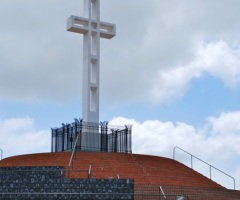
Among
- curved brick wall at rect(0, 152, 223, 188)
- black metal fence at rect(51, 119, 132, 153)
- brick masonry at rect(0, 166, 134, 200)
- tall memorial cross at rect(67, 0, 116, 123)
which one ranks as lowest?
brick masonry at rect(0, 166, 134, 200)

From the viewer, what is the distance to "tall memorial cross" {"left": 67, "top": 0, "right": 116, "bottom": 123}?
25078 mm

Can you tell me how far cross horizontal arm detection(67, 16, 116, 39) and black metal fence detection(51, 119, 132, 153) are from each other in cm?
452

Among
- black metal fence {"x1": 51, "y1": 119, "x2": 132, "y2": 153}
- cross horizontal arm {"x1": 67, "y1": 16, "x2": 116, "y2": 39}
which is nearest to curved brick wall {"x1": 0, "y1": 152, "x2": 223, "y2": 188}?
black metal fence {"x1": 51, "y1": 119, "x2": 132, "y2": 153}

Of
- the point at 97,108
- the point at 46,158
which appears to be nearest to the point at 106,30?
the point at 97,108

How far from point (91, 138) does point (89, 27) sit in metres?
5.55

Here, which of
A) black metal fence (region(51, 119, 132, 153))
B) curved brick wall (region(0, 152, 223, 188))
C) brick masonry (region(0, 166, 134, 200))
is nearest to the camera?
brick masonry (region(0, 166, 134, 200))

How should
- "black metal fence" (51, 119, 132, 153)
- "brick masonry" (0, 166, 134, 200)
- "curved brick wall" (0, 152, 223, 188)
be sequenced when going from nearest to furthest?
"brick masonry" (0, 166, 134, 200) → "curved brick wall" (0, 152, 223, 188) → "black metal fence" (51, 119, 132, 153)

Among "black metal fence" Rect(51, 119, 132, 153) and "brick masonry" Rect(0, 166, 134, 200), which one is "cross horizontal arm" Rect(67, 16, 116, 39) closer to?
"black metal fence" Rect(51, 119, 132, 153)

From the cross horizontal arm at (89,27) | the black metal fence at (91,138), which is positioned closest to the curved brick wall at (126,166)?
the black metal fence at (91,138)

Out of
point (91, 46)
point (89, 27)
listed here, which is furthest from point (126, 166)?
point (89, 27)

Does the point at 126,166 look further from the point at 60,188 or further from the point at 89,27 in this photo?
the point at 89,27

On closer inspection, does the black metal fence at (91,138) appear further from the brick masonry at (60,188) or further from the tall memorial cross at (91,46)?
the brick masonry at (60,188)

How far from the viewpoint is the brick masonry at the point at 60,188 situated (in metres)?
16.2

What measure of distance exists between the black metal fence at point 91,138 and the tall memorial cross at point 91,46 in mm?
685
